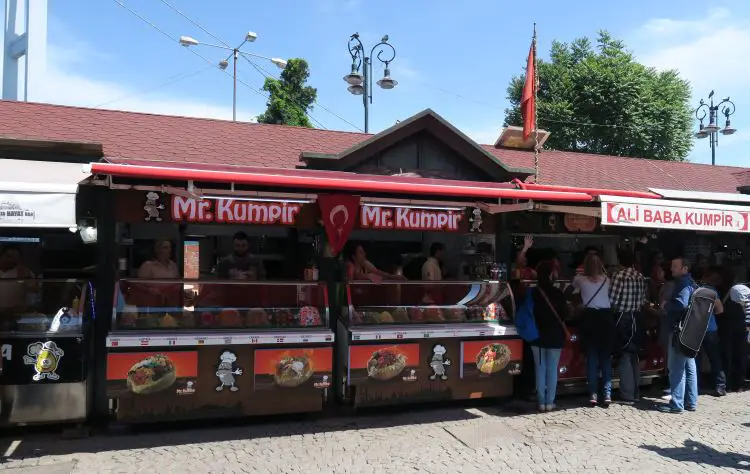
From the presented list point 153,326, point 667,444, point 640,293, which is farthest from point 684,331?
point 153,326

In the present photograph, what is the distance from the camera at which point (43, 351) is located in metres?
5.04

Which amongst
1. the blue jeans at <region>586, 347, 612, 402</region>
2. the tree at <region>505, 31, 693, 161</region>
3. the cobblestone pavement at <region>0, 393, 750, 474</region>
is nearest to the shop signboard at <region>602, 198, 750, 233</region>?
the blue jeans at <region>586, 347, 612, 402</region>

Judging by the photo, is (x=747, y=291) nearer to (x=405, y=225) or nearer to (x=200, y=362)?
(x=405, y=225)

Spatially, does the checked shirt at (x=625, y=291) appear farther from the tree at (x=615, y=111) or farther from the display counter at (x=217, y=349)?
the tree at (x=615, y=111)

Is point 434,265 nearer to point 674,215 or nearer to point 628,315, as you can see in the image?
point 628,315

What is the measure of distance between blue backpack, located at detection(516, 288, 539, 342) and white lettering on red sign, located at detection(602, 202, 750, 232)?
Result: 3.97 feet

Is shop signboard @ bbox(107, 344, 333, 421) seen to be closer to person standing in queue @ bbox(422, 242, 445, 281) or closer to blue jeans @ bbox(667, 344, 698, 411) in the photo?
person standing in queue @ bbox(422, 242, 445, 281)

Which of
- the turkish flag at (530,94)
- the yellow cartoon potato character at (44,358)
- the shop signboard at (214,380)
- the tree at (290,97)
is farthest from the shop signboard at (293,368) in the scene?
the tree at (290,97)

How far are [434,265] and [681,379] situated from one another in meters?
3.19

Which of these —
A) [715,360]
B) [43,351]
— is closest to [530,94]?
[715,360]

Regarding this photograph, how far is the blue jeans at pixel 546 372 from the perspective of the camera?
6.11 m

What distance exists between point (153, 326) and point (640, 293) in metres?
5.61

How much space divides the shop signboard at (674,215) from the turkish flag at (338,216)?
2.82 metres

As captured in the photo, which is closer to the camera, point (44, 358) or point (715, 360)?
point (44, 358)
